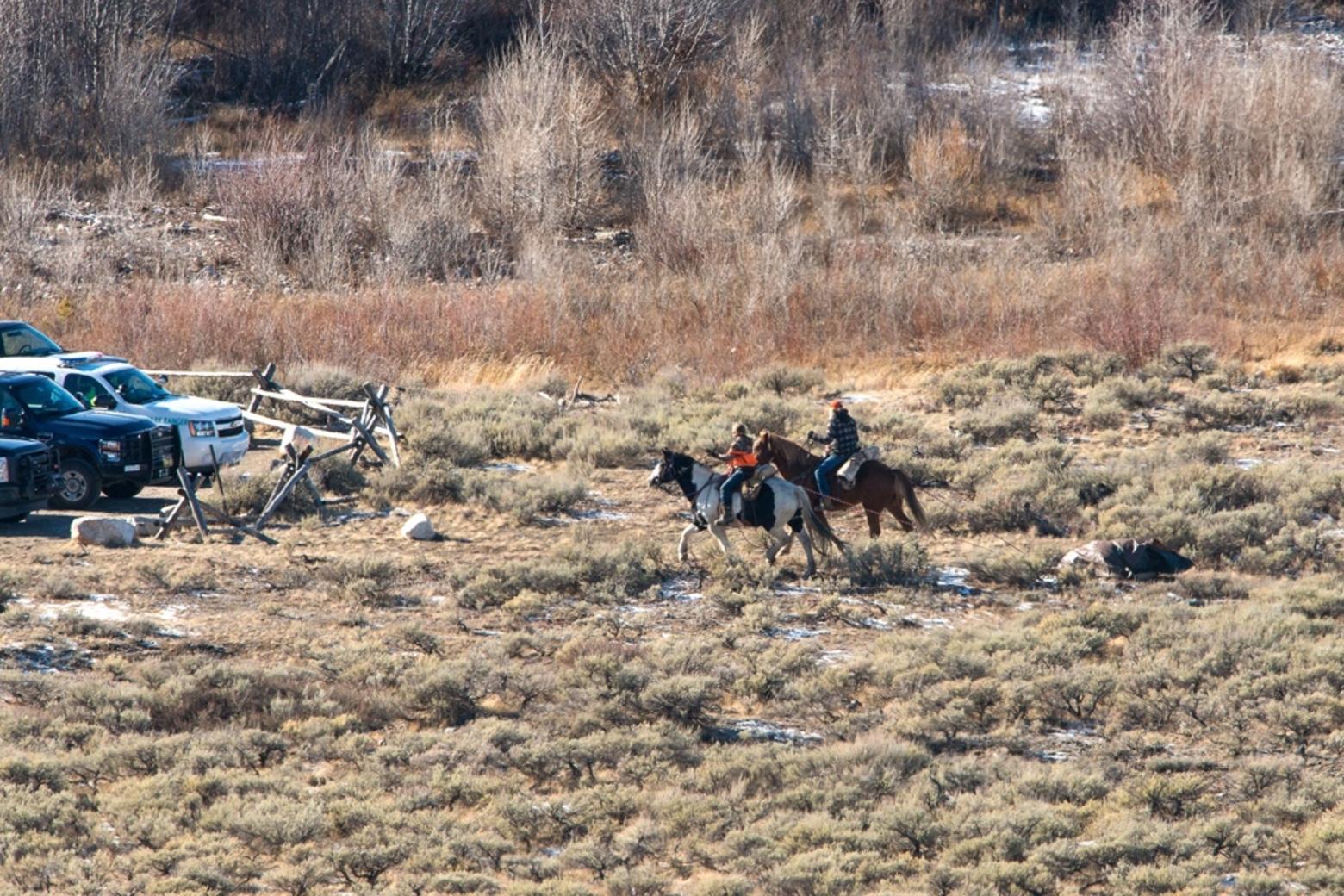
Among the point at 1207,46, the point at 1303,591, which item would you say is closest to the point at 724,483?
the point at 1303,591

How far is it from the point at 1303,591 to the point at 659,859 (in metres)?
7.10

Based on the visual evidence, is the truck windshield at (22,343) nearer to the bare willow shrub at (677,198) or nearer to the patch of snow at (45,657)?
the patch of snow at (45,657)

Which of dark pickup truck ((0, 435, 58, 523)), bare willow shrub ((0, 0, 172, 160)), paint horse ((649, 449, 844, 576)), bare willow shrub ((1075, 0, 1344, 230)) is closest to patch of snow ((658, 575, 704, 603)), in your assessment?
paint horse ((649, 449, 844, 576))

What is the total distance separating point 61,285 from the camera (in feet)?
96.5

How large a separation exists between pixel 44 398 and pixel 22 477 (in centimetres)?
175

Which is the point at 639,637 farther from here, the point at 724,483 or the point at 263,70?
the point at 263,70

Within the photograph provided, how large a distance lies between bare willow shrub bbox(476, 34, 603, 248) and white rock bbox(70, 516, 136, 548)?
17822mm

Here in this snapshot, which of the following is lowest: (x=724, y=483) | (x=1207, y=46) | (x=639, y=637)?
(x=639, y=637)

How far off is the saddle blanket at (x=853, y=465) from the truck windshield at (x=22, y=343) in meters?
10.6

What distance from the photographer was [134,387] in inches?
769

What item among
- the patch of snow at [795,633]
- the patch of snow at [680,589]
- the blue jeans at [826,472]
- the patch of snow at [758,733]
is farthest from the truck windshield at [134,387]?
the patch of snow at [758,733]

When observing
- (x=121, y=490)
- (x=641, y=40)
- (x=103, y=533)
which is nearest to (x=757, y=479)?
(x=103, y=533)

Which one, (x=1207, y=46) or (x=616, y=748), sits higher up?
(x=1207, y=46)

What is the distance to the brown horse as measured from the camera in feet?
51.7
